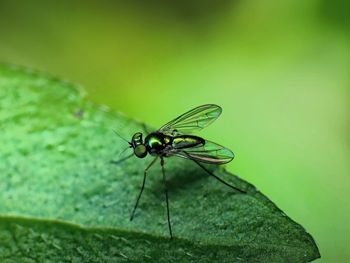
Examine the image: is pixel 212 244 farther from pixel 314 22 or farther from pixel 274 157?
pixel 314 22

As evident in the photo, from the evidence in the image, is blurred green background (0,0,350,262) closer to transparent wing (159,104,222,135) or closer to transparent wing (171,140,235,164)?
transparent wing (159,104,222,135)

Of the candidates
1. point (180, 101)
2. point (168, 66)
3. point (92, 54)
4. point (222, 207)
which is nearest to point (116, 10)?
point (92, 54)

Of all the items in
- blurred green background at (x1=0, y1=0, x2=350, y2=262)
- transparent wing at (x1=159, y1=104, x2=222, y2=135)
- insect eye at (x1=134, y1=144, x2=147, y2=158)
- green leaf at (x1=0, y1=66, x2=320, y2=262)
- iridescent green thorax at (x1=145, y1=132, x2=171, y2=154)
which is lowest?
green leaf at (x1=0, y1=66, x2=320, y2=262)

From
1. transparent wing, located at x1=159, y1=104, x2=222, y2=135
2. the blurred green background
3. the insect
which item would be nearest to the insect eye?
the insect

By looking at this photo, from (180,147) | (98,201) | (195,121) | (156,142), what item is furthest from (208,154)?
(98,201)

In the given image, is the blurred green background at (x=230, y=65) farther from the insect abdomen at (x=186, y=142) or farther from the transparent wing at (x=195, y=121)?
the insect abdomen at (x=186, y=142)

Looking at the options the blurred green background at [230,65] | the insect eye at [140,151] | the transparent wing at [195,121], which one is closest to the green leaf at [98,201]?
the insect eye at [140,151]

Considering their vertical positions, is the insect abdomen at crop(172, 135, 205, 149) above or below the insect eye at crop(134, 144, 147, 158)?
above
